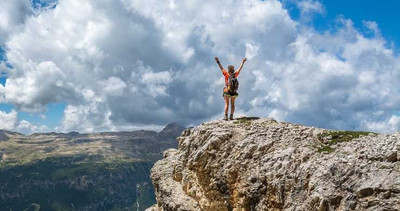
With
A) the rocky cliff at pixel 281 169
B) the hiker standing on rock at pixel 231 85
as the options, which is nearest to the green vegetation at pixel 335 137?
the rocky cliff at pixel 281 169

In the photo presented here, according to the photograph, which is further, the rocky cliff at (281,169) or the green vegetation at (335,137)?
the green vegetation at (335,137)

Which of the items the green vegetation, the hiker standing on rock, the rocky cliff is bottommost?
the rocky cliff

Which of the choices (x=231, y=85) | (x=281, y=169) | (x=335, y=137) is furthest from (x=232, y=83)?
(x=281, y=169)

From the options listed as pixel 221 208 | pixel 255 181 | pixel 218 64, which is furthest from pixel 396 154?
pixel 218 64

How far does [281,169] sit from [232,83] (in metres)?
11.9

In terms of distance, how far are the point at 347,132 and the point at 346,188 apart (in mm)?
6568

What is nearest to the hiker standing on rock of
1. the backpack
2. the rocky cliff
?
the backpack

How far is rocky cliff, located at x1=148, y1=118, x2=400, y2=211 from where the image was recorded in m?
18.9

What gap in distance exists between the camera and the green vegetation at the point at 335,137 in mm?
23328

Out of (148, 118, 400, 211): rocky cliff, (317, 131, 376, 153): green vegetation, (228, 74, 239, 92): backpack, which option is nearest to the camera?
(148, 118, 400, 211): rocky cliff

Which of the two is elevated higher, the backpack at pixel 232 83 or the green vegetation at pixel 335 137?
the backpack at pixel 232 83

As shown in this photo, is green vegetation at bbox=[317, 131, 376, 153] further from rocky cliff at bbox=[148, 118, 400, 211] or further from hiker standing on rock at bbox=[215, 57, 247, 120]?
hiker standing on rock at bbox=[215, 57, 247, 120]

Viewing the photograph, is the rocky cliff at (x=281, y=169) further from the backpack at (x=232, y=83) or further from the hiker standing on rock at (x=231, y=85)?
the backpack at (x=232, y=83)

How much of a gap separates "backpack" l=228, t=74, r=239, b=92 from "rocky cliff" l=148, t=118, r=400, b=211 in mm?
2961
